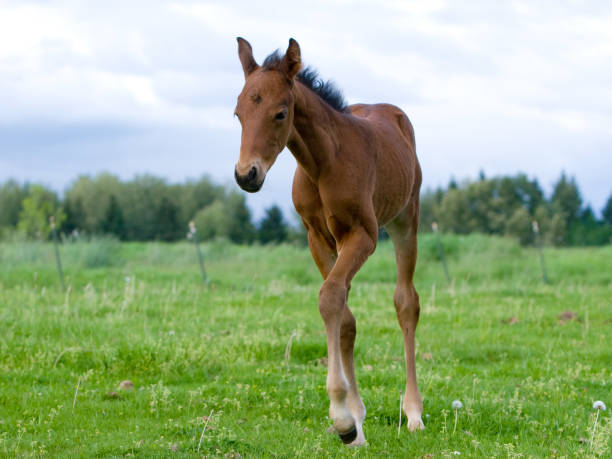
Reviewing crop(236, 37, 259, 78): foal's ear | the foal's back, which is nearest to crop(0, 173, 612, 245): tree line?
the foal's back

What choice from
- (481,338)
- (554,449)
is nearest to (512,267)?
(481,338)

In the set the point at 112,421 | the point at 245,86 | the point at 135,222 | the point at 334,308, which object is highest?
the point at 135,222

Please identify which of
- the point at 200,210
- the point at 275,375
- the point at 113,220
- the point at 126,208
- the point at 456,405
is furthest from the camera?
the point at 200,210

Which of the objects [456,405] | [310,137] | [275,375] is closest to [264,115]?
[310,137]

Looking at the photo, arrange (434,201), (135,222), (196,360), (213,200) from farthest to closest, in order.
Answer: (434,201), (213,200), (135,222), (196,360)

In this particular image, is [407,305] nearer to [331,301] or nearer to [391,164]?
[391,164]

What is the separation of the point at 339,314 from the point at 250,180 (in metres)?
1.04

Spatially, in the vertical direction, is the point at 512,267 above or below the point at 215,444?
above

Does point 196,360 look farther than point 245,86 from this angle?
Yes

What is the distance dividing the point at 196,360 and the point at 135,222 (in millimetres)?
42610

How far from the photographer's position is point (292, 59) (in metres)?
4.15

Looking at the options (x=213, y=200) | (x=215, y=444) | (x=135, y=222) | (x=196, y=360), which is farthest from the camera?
(x=213, y=200)

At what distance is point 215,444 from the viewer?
15.0 ft

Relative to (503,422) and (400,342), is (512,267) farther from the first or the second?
(503,422)
